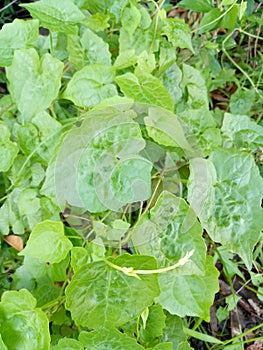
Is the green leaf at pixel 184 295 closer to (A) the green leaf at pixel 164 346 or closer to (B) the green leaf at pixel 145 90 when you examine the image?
(A) the green leaf at pixel 164 346

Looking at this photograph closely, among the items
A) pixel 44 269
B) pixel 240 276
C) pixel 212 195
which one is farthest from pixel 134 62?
pixel 240 276

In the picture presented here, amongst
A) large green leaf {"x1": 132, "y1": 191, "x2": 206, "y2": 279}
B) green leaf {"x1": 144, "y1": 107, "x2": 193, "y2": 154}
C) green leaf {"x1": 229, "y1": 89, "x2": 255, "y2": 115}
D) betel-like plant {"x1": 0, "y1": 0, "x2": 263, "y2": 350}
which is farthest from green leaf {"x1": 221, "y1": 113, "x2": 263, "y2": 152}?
green leaf {"x1": 229, "y1": 89, "x2": 255, "y2": 115}

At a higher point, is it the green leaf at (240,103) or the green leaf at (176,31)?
the green leaf at (176,31)

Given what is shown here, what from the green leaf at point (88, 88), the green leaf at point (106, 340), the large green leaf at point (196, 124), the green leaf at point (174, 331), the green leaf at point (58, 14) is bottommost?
the green leaf at point (174, 331)

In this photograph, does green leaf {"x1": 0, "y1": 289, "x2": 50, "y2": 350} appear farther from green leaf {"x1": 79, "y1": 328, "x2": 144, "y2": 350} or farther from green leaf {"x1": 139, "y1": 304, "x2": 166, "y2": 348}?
green leaf {"x1": 139, "y1": 304, "x2": 166, "y2": 348}

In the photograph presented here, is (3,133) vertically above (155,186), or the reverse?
(3,133)

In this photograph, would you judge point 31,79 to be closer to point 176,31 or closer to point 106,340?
point 176,31

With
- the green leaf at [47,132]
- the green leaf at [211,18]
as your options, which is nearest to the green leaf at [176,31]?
the green leaf at [211,18]

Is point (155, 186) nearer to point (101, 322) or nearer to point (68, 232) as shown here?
point (68, 232)
